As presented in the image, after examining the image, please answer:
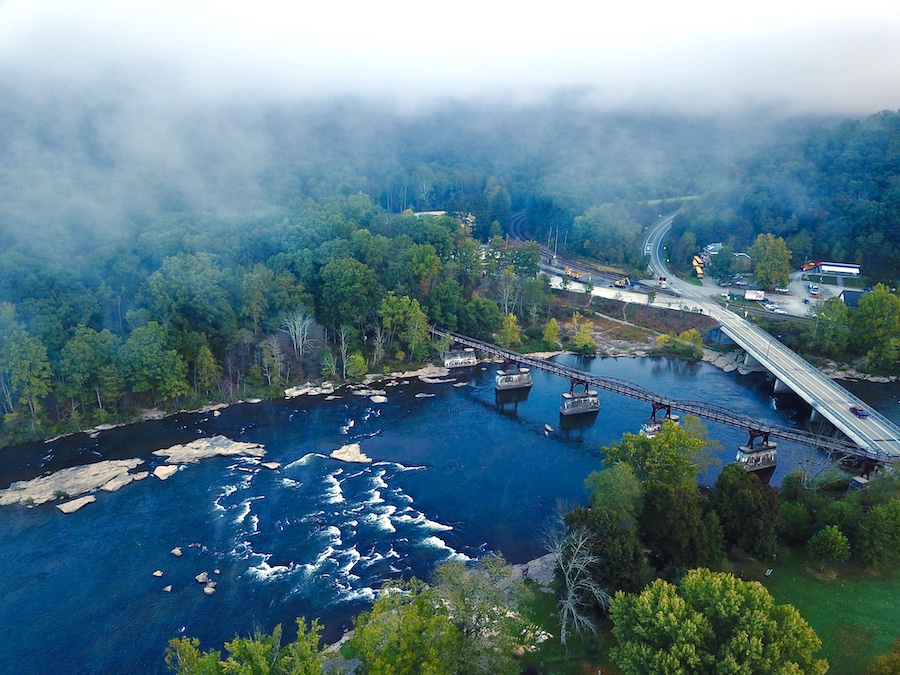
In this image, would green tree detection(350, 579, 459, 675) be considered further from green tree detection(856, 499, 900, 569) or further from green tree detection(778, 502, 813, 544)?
green tree detection(856, 499, 900, 569)

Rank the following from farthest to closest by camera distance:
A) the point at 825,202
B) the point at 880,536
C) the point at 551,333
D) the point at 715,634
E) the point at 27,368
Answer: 1. the point at 825,202
2. the point at 551,333
3. the point at 27,368
4. the point at 880,536
5. the point at 715,634

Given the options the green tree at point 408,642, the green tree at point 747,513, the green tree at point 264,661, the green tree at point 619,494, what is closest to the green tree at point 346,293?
the green tree at point 619,494

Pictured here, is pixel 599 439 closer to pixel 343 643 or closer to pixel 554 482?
pixel 554 482

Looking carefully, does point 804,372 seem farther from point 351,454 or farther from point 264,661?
point 264,661

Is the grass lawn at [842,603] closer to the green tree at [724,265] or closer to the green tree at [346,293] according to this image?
the green tree at [346,293]

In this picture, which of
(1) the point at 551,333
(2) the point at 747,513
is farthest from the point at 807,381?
(2) the point at 747,513

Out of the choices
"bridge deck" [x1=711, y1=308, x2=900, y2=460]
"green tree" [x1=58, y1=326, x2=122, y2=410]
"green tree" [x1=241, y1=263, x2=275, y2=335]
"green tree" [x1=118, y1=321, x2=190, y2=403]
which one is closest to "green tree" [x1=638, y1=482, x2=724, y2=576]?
"bridge deck" [x1=711, y1=308, x2=900, y2=460]

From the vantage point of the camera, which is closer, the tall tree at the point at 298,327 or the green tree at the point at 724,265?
A: the tall tree at the point at 298,327

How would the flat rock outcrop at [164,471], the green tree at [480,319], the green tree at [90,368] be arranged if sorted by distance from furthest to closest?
the green tree at [480,319]
the green tree at [90,368]
the flat rock outcrop at [164,471]
